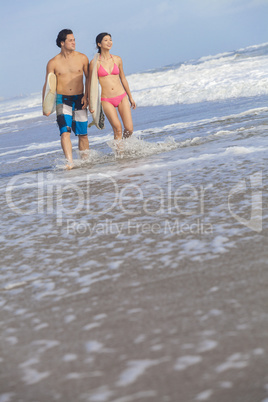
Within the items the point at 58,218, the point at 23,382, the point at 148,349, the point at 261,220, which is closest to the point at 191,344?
the point at 148,349

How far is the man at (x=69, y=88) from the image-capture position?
6177 mm

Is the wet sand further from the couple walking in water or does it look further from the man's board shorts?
the man's board shorts

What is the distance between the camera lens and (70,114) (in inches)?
252

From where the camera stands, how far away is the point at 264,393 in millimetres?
1296

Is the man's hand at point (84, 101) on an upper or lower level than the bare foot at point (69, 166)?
upper

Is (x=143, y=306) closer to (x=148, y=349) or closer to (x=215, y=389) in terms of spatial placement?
(x=148, y=349)

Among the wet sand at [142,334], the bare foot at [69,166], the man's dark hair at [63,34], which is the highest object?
the man's dark hair at [63,34]

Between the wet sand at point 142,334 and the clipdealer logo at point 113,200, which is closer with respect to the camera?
the wet sand at point 142,334

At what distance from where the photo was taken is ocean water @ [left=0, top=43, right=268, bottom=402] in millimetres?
1438

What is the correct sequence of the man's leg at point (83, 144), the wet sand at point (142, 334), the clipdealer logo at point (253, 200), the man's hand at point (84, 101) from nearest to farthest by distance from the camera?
the wet sand at point (142, 334)
the clipdealer logo at point (253, 200)
the man's hand at point (84, 101)
the man's leg at point (83, 144)

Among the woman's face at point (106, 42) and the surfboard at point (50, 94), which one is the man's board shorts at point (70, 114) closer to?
the surfboard at point (50, 94)

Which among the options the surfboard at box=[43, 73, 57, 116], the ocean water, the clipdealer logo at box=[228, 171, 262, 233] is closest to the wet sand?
the ocean water

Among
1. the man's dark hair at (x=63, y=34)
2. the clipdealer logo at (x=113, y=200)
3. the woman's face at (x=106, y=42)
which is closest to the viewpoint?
the clipdealer logo at (x=113, y=200)


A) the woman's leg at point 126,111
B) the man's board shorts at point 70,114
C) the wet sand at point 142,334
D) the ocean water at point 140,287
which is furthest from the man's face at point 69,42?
the wet sand at point 142,334
